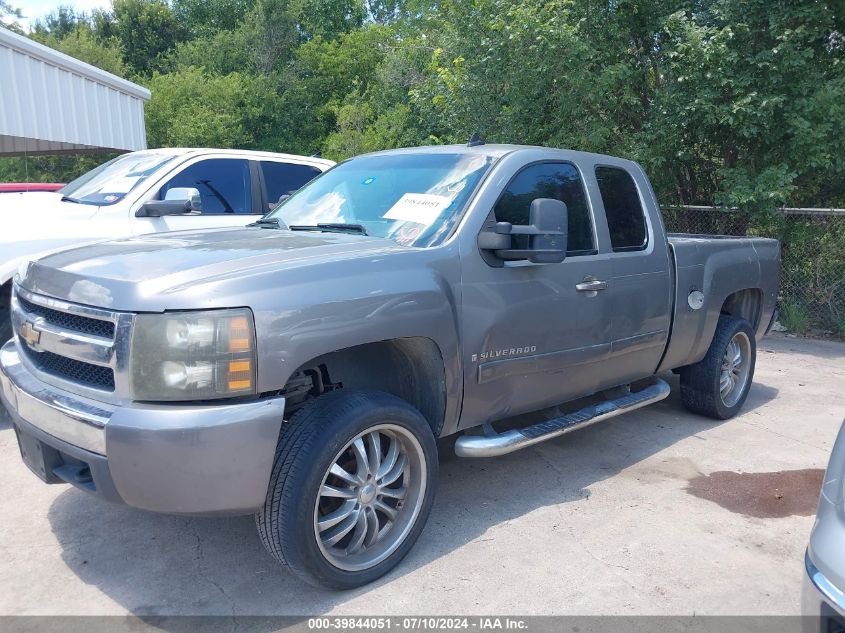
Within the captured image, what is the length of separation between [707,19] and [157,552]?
884 cm

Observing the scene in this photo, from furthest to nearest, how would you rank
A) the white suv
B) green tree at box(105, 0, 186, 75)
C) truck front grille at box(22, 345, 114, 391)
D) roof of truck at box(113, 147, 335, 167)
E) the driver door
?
1. green tree at box(105, 0, 186, 75)
2. roof of truck at box(113, 147, 335, 167)
3. the white suv
4. the driver door
5. truck front grille at box(22, 345, 114, 391)

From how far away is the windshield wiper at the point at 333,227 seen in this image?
3.68 m

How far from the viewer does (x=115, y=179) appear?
6105mm

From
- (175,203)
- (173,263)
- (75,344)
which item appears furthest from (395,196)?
(175,203)

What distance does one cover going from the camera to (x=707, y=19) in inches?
350

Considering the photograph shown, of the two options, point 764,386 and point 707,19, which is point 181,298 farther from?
point 707,19

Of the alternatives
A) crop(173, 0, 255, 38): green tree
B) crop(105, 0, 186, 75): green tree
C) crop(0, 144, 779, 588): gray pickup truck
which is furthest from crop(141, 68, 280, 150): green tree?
crop(0, 144, 779, 588): gray pickup truck

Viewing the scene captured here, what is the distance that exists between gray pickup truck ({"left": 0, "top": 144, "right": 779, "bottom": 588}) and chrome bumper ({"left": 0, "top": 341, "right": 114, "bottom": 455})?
0.01 metres

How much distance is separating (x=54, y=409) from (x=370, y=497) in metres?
1.34

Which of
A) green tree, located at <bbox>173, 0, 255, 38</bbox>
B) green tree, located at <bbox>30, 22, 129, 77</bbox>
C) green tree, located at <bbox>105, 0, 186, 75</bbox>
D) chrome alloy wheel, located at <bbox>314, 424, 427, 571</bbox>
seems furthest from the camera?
green tree, located at <bbox>173, 0, 255, 38</bbox>

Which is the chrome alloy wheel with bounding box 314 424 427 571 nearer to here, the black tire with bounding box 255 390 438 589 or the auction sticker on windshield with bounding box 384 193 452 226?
Answer: the black tire with bounding box 255 390 438 589

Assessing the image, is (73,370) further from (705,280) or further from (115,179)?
(705,280)

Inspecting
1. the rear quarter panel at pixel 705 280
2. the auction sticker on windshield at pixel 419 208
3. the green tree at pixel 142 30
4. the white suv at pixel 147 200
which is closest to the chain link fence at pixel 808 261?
the rear quarter panel at pixel 705 280

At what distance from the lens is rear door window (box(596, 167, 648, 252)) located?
14.6 ft
